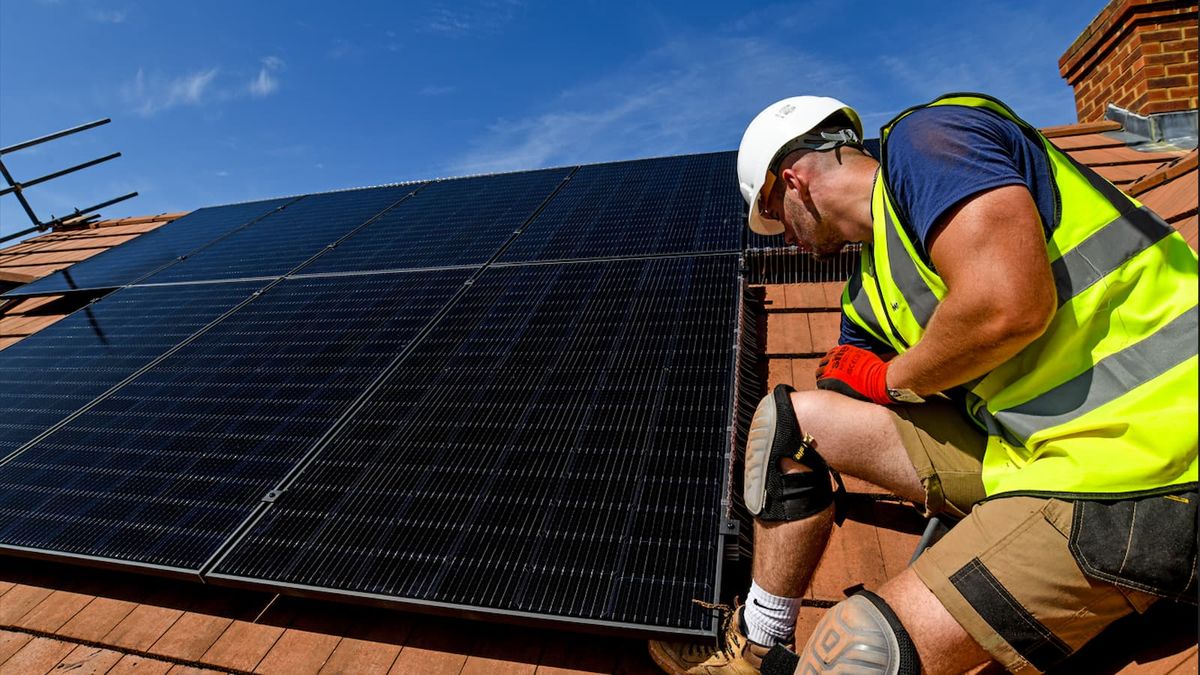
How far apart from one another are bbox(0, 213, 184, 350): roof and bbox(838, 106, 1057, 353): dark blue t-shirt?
870 centimetres

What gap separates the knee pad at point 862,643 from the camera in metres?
1.76

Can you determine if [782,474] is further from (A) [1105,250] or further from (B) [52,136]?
(B) [52,136]

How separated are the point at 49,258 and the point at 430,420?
1036 cm

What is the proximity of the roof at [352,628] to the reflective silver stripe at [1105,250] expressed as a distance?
742 millimetres

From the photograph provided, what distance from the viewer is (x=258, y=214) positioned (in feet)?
30.8

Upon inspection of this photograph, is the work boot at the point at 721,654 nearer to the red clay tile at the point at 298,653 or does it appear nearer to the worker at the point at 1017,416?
the worker at the point at 1017,416

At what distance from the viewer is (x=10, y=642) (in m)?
2.91

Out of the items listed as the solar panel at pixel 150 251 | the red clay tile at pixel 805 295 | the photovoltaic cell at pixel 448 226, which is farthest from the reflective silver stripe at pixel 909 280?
the solar panel at pixel 150 251

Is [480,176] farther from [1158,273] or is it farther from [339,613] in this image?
[1158,273]

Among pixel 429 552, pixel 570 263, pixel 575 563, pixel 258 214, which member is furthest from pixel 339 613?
pixel 258 214

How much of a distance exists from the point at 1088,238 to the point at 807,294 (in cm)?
244

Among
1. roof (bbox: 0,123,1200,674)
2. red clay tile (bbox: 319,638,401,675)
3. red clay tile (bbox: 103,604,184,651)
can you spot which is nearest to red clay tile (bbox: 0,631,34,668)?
roof (bbox: 0,123,1200,674)

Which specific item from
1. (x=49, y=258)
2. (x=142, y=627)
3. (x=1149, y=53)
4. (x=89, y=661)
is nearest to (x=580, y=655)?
(x=142, y=627)

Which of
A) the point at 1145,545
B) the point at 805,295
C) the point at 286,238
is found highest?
the point at 286,238
